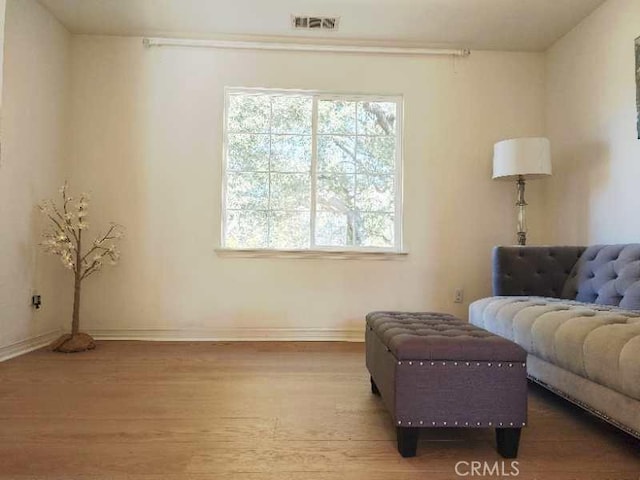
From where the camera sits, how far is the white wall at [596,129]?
2980 millimetres

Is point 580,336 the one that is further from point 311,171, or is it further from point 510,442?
point 311,171

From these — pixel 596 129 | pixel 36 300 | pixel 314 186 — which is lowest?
pixel 36 300

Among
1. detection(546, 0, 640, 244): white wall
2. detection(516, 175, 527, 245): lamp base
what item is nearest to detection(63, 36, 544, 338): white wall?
detection(516, 175, 527, 245): lamp base

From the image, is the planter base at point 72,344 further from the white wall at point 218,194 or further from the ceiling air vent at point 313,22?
the ceiling air vent at point 313,22

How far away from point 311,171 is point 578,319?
2.46 m

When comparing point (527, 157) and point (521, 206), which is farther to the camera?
point (521, 206)

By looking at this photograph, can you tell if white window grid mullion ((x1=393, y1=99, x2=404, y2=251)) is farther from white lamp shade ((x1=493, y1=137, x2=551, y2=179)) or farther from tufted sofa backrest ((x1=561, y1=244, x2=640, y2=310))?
tufted sofa backrest ((x1=561, y1=244, x2=640, y2=310))

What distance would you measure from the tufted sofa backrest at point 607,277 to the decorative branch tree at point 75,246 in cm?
339

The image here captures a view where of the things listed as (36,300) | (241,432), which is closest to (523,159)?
(241,432)

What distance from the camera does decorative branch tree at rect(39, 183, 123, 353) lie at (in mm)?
3279

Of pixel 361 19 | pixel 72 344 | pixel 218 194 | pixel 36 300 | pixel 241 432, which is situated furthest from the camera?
pixel 218 194

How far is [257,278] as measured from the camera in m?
3.77

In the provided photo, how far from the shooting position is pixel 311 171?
387 centimetres

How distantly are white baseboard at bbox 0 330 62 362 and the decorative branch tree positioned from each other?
0.55 ft
